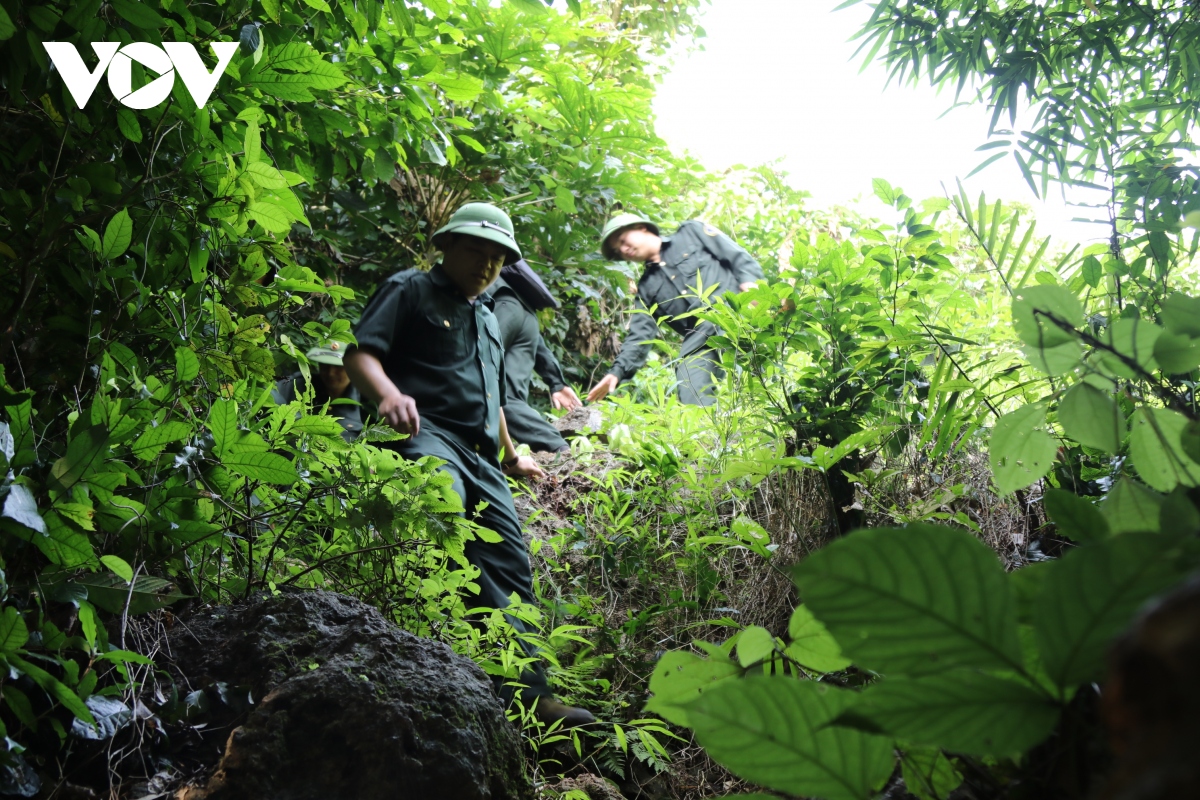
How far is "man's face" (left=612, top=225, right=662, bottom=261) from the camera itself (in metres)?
6.18

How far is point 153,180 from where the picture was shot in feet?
5.12

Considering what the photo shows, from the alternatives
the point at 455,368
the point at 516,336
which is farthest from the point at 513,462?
the point at 516,336

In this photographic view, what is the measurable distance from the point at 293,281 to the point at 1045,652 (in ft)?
6.05

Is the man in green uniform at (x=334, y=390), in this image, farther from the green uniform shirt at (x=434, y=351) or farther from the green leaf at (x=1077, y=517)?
the green leaf at (x=1077, y=517)

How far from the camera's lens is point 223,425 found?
1557mm

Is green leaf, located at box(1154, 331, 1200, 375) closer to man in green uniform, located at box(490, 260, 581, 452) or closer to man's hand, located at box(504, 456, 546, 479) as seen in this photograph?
man's hand, located at box(504, 456, 546, 479)

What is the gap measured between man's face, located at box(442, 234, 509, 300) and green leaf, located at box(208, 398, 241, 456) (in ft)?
7.36

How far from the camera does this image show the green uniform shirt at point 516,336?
5.71 metres

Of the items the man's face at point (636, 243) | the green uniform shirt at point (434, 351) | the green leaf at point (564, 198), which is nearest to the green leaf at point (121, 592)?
the green uniform shirt at point (434, 351)

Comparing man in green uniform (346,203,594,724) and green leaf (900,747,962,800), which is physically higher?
man in green uniform (346,203,594,724)

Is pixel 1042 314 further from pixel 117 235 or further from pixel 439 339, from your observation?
pixel 439 339

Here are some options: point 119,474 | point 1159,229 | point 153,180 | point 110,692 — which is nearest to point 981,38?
point 1159,229
